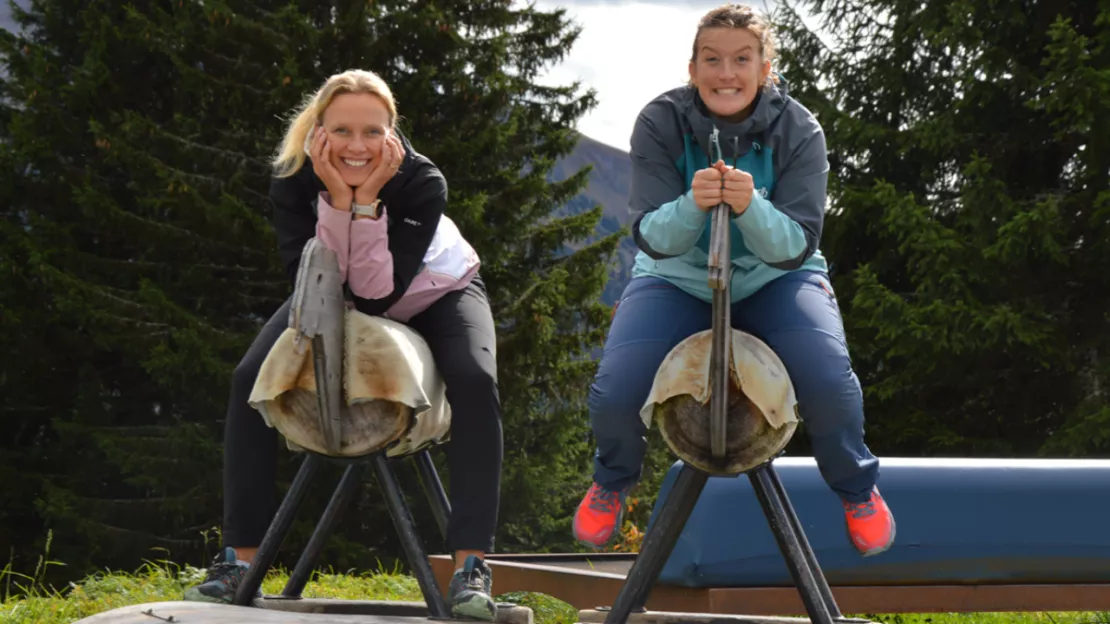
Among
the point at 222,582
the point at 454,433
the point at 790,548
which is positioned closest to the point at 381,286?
the point at 454,433

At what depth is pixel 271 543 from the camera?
2.89 metres

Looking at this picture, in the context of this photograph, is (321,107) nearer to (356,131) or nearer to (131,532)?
(356,131)

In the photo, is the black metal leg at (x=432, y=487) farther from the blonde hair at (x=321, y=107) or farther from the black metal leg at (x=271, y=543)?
the blonde hair at (x=321, y=107)

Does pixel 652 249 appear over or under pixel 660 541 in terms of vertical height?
over

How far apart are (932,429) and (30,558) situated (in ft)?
37.9

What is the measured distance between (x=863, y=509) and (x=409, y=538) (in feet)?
3.43

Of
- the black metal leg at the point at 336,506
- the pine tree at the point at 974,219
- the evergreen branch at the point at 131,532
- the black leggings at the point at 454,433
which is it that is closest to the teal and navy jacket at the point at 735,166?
the black leggings at the point at 454,433

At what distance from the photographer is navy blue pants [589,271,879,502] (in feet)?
→ 8.13

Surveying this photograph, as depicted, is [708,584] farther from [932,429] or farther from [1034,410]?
[1034,410]

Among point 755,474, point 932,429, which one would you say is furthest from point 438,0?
point 755,474

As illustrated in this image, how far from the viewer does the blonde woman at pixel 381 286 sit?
279cm

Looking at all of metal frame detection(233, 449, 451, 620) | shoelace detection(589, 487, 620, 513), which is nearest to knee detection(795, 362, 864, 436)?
shoelace detection(589, 487, 620, 513)

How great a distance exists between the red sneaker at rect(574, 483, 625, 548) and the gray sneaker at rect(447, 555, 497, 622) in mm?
276

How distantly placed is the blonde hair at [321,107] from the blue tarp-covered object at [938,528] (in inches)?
79.3
